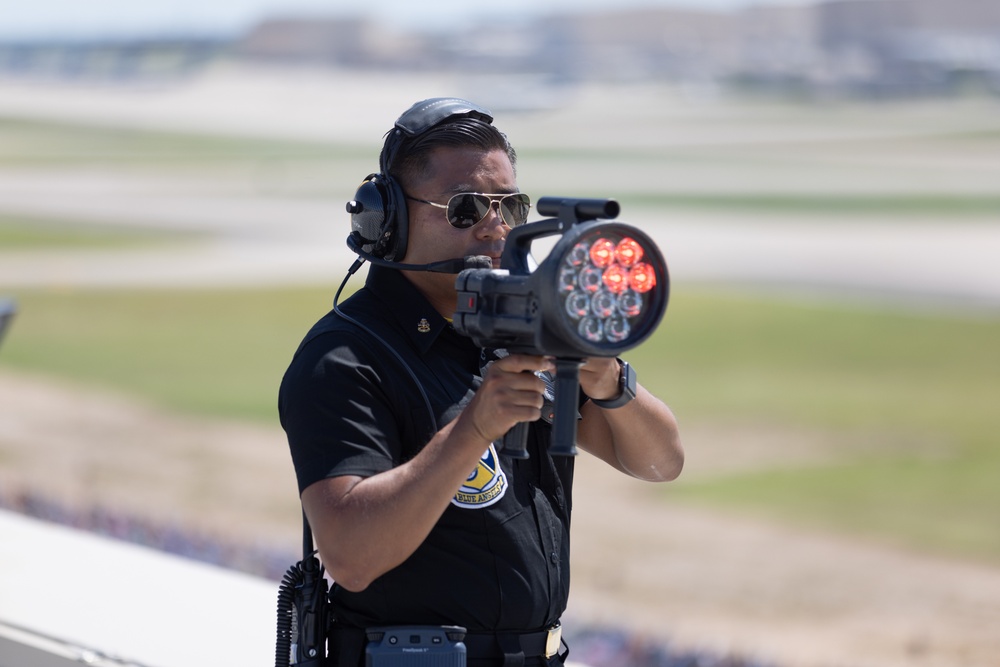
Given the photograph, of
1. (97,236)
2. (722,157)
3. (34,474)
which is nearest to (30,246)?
(97,236)

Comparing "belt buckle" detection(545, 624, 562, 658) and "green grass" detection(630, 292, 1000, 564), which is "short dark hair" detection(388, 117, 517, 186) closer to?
"belt buckle" detection(545, 624, 562, 658)

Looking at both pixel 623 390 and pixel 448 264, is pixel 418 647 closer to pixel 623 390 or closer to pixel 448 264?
pixel 623 390

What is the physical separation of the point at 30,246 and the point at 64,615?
2261cm

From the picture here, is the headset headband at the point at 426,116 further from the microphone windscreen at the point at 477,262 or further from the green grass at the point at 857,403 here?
the green grass at the point at 857,403

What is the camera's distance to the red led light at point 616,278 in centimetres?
186

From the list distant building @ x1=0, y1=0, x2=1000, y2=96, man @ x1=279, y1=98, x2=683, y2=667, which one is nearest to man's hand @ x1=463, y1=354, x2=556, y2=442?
man @ x1=279, y1=98, x2=683, y2=667

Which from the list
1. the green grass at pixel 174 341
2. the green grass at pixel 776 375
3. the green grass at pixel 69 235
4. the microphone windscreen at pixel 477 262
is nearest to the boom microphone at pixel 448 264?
the microphone windscreen at pixel 477 262

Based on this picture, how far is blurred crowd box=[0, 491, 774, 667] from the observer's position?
17.3ft

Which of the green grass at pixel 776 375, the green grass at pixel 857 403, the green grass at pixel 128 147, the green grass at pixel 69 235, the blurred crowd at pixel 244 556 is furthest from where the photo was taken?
the green grass at pixel 128 147

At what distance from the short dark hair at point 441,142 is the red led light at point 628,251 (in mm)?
453

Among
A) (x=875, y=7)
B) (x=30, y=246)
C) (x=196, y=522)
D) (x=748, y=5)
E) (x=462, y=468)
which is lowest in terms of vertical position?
(x=462, y=468)

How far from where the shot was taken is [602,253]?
186cm

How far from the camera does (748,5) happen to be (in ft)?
394

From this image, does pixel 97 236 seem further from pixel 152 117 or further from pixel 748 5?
pixel 748 5
